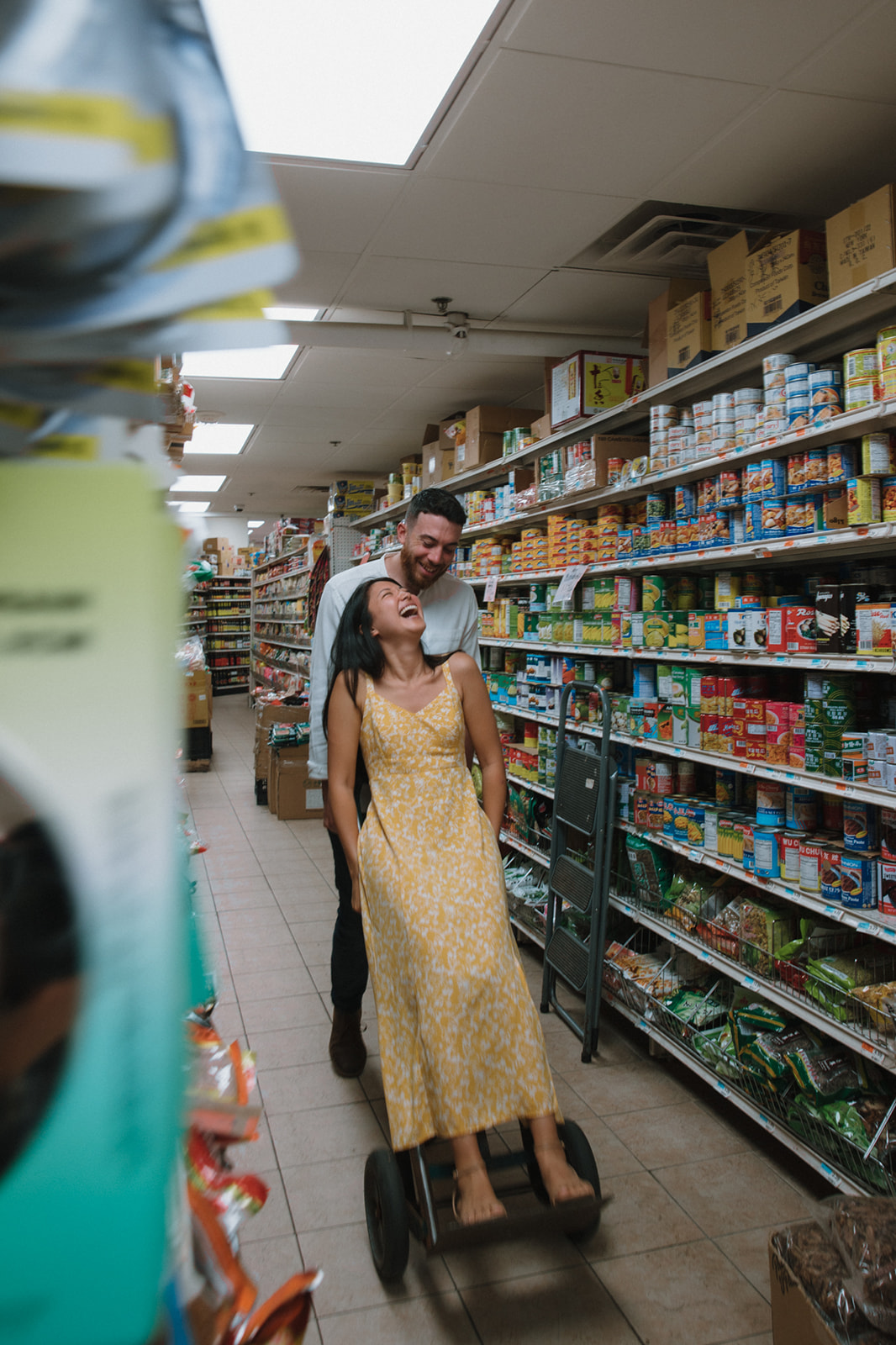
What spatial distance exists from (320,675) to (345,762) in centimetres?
74

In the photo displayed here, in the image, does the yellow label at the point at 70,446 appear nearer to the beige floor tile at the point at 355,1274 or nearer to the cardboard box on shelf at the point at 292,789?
the beige floor tile at the point at 355,1274

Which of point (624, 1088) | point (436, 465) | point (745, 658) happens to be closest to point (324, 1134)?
point (624, 1088)

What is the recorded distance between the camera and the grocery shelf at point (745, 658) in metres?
2.42

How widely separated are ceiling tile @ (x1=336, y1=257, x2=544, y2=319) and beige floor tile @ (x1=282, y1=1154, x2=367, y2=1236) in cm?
349

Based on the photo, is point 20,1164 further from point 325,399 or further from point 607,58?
point 325,399

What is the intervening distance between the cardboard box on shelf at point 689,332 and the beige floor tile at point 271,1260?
311 cm

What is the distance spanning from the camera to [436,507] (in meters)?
3.32

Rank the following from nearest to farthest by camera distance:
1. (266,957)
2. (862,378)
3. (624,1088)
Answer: (862,378), (624,1088), (266,957)

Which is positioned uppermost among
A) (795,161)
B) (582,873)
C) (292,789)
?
(795,161)

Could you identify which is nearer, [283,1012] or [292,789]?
[283,1012]

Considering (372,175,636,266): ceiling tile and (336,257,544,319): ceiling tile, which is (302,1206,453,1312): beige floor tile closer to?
(372,175,636,266): ceiling tile

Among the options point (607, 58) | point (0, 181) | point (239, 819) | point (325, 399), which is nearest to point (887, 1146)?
point (0, 181)

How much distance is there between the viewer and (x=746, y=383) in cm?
340

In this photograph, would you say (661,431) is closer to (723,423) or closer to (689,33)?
(723,423)
